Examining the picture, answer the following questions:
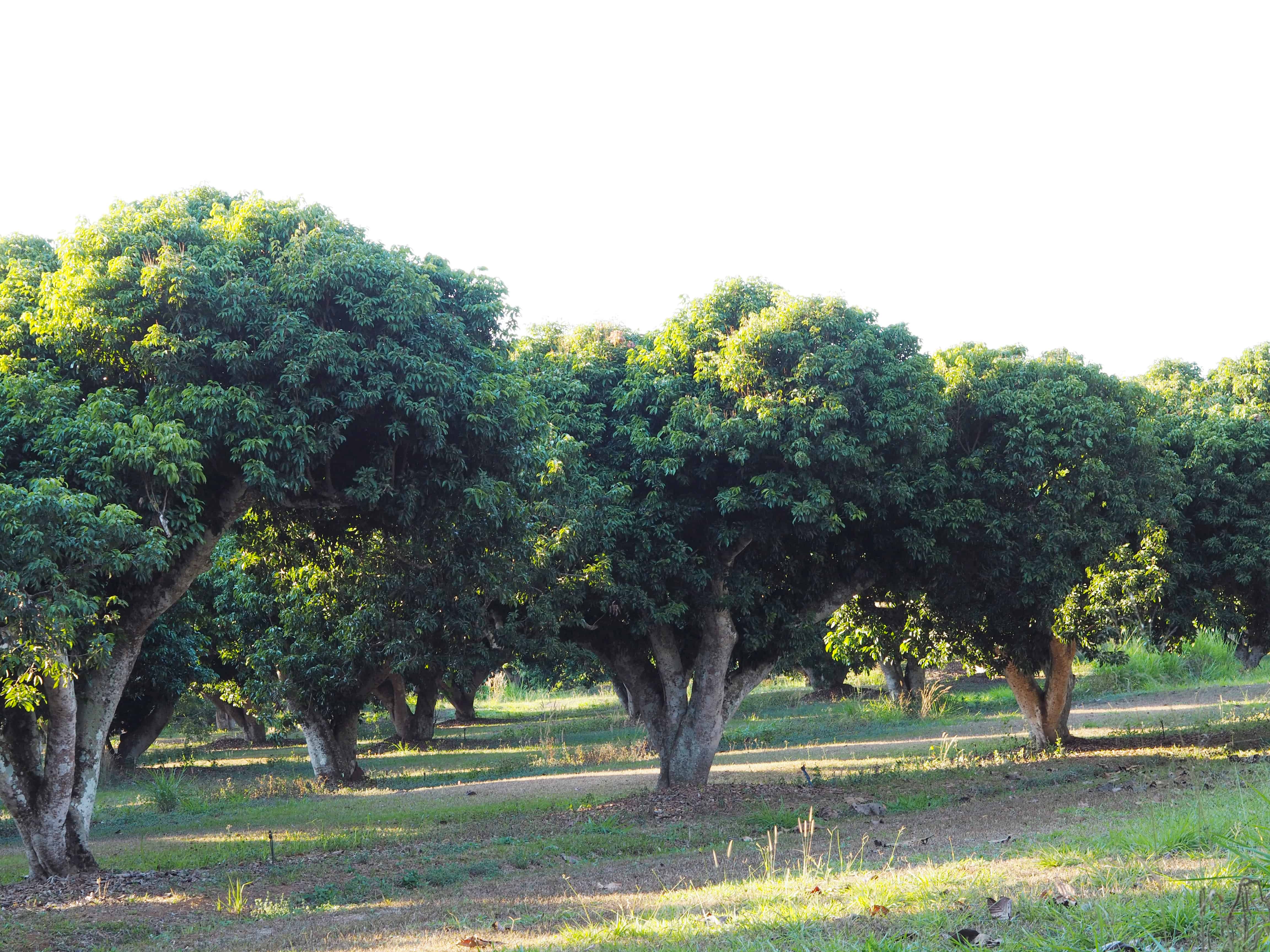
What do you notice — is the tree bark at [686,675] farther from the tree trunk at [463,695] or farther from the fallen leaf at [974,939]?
the tree trunk at [463,695]

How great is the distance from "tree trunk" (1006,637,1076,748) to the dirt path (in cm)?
174

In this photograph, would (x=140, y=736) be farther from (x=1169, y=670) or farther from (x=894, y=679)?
(x=1169, y=670)

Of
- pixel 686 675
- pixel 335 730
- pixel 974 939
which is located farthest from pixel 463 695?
pixel 974 939

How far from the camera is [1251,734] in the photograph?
19.8 m

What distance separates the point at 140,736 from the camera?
1172 inches

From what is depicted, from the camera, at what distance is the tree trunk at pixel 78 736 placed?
37.8 ft

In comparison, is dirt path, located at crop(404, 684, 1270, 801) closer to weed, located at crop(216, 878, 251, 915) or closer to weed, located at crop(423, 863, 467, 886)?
weed, located at crop(423, 863, 467, 886)

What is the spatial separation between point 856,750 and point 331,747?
12810 millimetres

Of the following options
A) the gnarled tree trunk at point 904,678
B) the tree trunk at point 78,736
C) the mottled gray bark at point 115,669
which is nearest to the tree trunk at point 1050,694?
the gnarled tree trunk at point 904,678

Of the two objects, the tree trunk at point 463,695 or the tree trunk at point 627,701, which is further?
the tree trunk at point 463,695

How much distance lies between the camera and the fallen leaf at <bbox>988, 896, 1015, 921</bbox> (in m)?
5.29

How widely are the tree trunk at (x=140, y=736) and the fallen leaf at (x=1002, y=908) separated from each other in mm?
28175

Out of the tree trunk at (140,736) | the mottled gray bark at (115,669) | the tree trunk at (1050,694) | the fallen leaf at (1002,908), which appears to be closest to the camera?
the fallen leaf at (1002,908)

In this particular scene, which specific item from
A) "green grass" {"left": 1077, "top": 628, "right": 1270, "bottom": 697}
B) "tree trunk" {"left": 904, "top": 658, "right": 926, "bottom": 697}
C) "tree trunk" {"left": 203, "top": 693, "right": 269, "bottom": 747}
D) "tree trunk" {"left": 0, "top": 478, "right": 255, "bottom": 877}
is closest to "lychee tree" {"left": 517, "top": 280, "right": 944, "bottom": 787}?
"tree trunk" {"left": 0, "top": 478, "right": 255, "bottom": 877}
